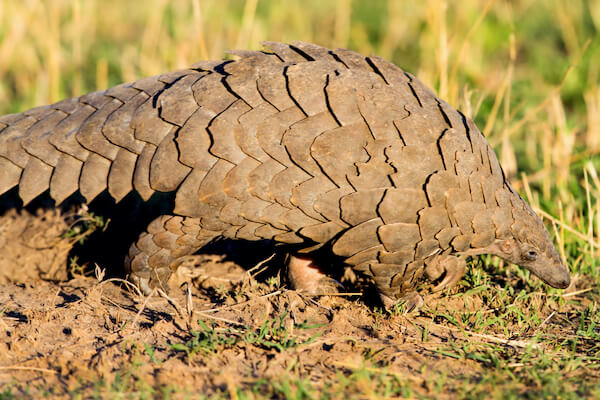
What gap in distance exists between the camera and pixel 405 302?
3.30 m

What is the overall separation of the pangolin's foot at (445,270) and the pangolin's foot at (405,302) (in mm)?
135

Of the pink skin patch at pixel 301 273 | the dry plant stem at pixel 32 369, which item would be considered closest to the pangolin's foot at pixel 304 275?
the pink skin patch at pixel 301 273

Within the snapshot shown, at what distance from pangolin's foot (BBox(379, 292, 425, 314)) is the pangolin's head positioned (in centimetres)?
49

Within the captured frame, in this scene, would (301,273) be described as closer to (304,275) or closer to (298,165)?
(304,275)

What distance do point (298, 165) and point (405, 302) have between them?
1.01 m

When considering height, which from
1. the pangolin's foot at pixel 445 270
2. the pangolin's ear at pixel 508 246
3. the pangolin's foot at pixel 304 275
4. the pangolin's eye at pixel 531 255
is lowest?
the pangolin's foot at pixel 304 275

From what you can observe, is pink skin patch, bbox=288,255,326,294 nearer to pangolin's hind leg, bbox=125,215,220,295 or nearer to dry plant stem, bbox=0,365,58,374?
pangolin's hind leg, bbox=125,215,220,295

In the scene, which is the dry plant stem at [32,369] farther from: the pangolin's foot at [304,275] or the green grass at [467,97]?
the pangolin's foot at [304,275]

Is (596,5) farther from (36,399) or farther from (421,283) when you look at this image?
(36,399)


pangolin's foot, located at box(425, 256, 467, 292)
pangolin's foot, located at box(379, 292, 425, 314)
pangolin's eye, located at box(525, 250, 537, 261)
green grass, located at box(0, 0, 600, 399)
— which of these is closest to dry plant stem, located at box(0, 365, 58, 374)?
green grass, located at box(0, 0, 600, 399)

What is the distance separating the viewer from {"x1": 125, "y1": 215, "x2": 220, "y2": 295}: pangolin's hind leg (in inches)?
125

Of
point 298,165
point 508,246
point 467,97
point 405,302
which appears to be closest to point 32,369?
point 298,165

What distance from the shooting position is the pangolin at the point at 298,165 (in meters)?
2.93

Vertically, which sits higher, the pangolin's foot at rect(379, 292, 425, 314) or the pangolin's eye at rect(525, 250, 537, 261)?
the pangolin's eye at rect(525, 250, 537, 261)
